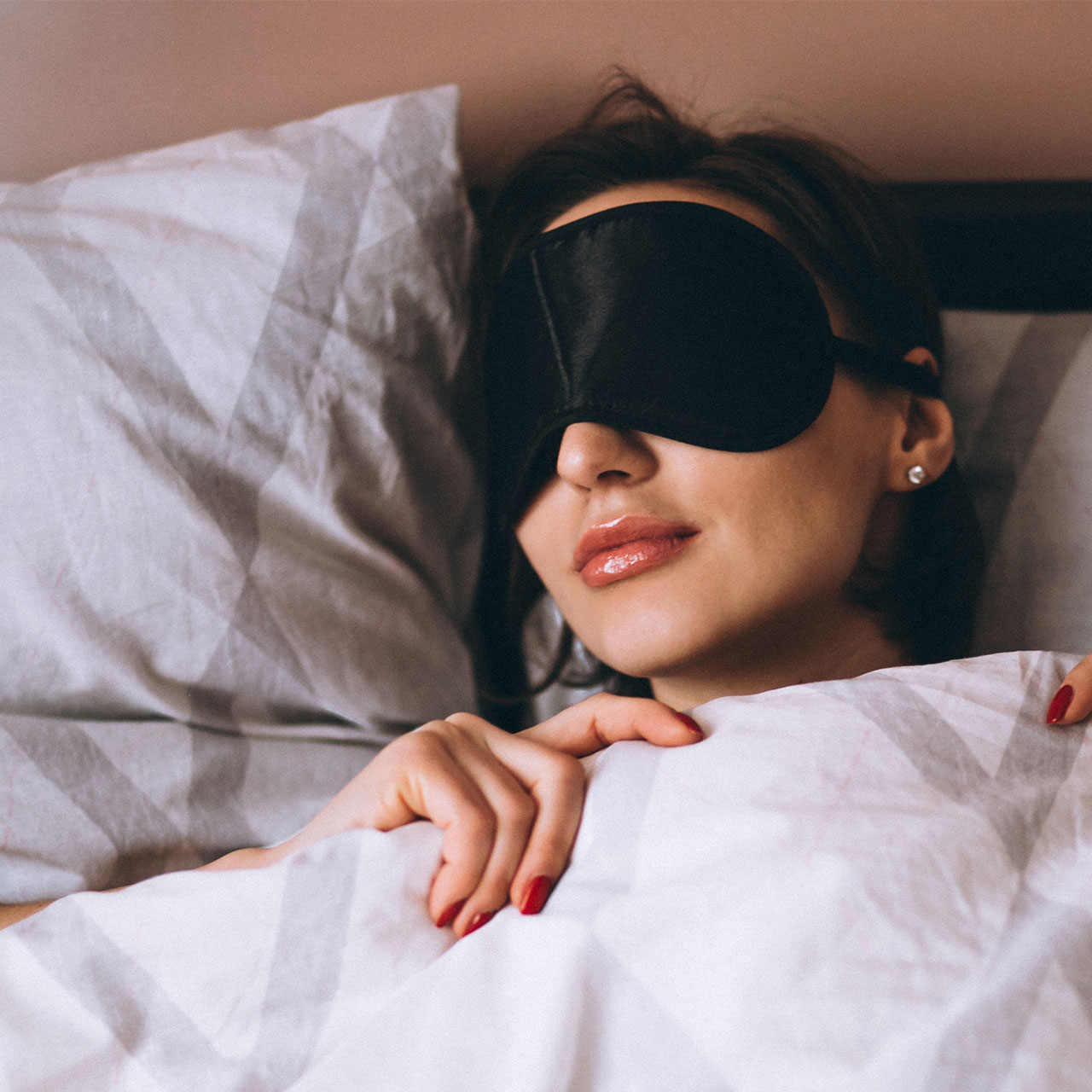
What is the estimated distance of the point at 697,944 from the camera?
1.48ft

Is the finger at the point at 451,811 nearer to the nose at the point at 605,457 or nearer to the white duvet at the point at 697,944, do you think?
the white duvet at the point at 697,944

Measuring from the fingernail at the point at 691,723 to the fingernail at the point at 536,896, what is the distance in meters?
0.13

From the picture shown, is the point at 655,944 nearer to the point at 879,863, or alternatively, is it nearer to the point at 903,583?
the point at 879,863

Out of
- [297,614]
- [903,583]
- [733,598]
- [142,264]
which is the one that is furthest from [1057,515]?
[142,264]

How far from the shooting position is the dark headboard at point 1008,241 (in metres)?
0.97

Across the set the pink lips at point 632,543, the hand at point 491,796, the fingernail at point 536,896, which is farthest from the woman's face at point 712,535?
the fingernail at point 536,896

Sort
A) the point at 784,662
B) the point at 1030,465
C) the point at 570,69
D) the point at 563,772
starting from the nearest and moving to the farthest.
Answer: the point at 563,772, the point at 784,662, the point at 1030,465, the point at 570,69

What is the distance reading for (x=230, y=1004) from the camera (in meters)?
0.49

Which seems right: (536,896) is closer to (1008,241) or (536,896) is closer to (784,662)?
(784,662)

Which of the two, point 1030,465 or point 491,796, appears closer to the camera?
point 491,796

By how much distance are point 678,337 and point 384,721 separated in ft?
1.44

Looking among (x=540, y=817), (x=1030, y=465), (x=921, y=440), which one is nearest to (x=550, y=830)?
(x=540, y=817)

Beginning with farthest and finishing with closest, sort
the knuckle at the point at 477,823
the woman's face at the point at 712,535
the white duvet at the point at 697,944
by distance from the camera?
the woman's face at the point at 712,535
the knuckle at the point at 477,823
the white duvet at the point at 697,944

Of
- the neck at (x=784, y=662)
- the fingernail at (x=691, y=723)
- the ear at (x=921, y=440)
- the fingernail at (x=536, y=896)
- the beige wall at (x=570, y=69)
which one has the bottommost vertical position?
the neck at (x=784, y=662)
